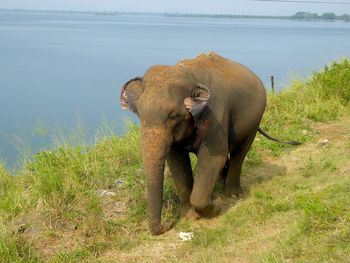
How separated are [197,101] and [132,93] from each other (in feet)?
2.86

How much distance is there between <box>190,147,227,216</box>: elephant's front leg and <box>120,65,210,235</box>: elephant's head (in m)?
0.50

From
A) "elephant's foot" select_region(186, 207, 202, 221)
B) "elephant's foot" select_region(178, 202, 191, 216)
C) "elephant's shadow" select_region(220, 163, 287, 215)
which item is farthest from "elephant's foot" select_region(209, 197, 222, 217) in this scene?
"elephant's shadow" select_region(220, 163, 287, 215)

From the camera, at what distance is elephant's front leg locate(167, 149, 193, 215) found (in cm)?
557

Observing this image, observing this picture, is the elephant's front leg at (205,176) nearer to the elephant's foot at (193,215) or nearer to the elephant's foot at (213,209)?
the elephant's foot at (213,209)

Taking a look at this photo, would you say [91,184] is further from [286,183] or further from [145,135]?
[286,183]

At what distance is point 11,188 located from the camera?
6.94 m

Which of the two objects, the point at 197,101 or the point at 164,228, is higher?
the point at 197,101

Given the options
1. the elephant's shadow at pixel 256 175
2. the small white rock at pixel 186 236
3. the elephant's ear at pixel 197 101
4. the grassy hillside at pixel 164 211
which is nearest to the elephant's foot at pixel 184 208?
the grassy hillside at pixel 164 211

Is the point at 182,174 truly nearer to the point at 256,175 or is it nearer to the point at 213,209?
the point at 213,209

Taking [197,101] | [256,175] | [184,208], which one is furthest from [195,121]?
[256,175]

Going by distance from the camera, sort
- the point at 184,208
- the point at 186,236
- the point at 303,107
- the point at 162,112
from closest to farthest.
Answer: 1. the point at 162,112
2. the point at 186,236
3. the point at 184,208
4. the point at 303,107

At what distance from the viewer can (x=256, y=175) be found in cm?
747

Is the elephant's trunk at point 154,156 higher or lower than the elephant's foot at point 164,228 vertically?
higher

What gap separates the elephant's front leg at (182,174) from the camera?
5570 mm
